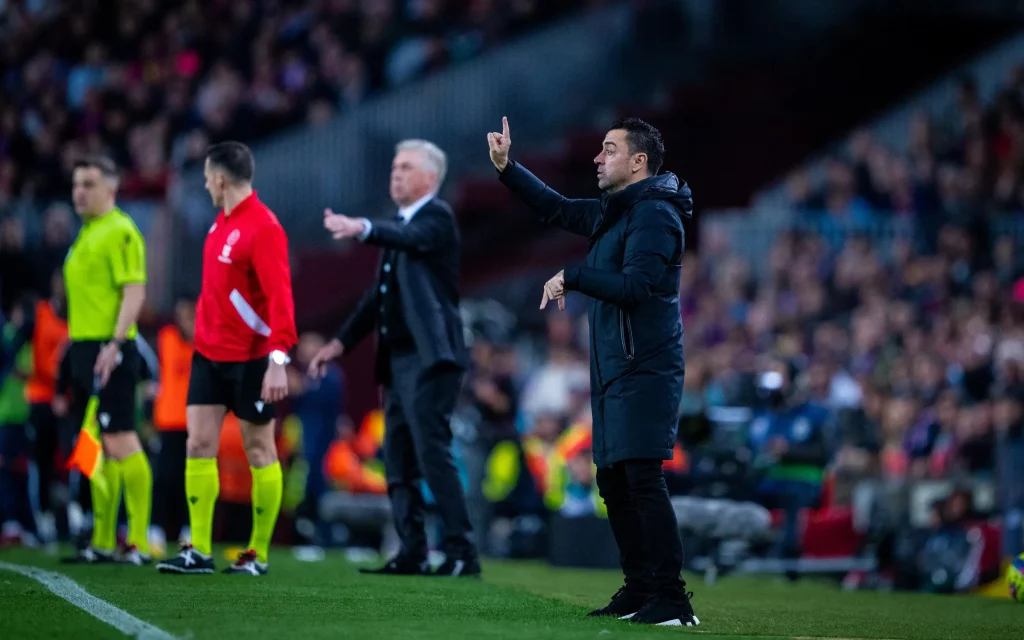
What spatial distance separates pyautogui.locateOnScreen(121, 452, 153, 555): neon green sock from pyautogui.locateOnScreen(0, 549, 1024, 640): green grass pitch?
453mm

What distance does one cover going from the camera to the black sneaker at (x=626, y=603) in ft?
25.5

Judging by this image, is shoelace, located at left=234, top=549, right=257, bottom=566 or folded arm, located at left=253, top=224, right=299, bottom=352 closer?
folded arm, located at left=253, top=224, right=299, bottom=352

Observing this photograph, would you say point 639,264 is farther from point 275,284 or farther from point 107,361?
point 107,361

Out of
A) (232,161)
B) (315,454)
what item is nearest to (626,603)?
(232,161)

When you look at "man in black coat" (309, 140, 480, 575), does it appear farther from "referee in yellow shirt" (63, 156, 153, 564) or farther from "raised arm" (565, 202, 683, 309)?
"raised arm" (565, 202, 683, 309)

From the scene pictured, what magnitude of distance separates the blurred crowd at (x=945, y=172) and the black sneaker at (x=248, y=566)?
10784 millimetres

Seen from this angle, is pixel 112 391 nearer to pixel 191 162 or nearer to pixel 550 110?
pixel 191 162

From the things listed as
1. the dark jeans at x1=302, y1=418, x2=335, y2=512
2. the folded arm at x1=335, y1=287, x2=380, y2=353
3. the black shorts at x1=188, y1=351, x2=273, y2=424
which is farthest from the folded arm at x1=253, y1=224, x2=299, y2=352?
the dark jeans at x1=302, y1=418, x2=335, y2=512

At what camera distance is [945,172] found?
19.4m

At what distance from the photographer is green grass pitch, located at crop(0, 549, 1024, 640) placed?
22.7 feet

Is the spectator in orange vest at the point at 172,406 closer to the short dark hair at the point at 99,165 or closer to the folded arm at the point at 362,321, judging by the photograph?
the short dark hair at the point at 99,165

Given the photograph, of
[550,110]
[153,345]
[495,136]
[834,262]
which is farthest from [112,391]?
[550,110]

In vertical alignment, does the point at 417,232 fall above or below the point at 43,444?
above

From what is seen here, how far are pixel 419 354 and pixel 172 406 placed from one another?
4236 millimetres
